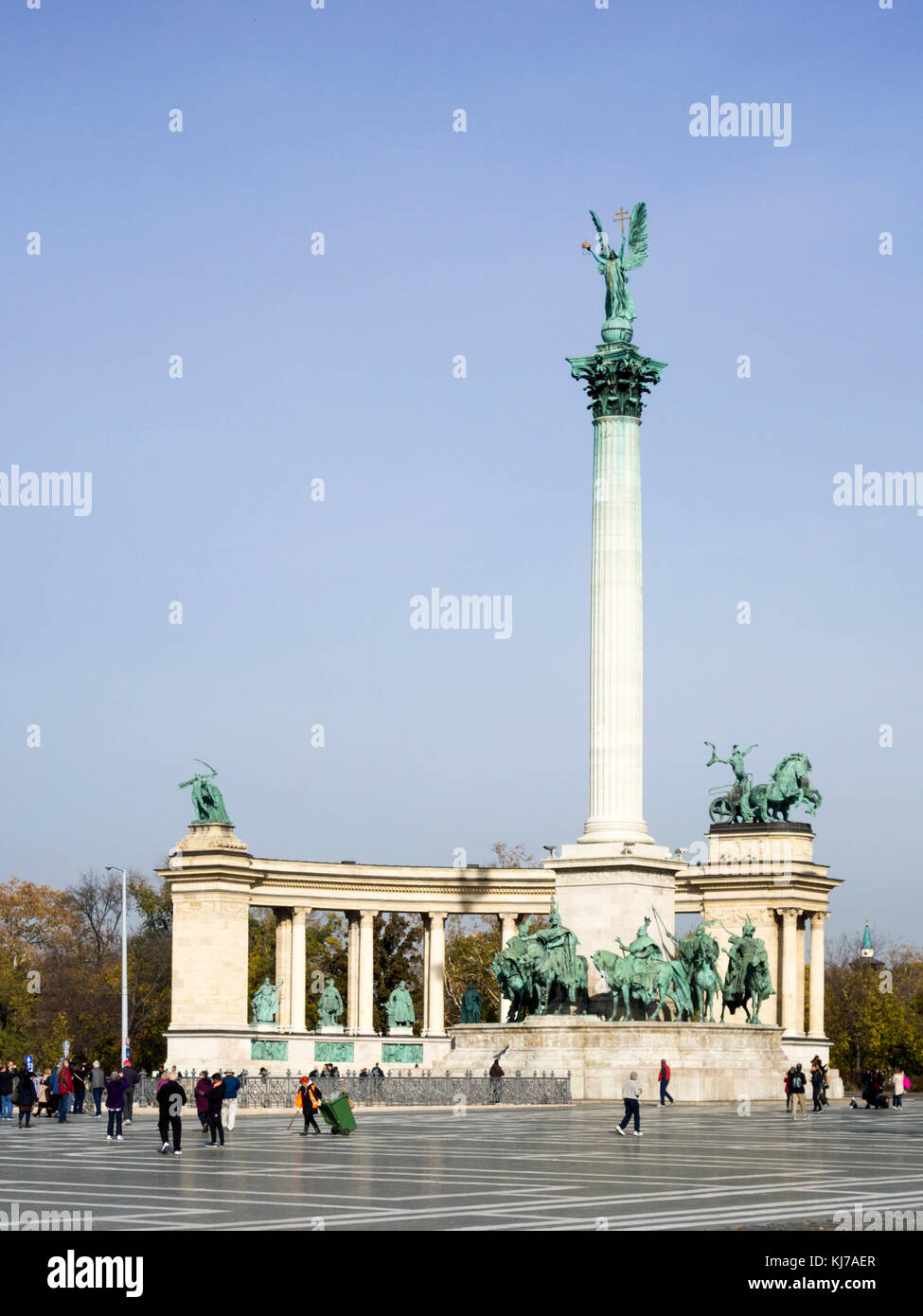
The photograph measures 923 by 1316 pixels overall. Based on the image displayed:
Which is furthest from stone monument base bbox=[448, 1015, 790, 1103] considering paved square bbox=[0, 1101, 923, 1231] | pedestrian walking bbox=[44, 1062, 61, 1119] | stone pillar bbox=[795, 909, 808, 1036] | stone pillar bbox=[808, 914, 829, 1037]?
stone pillar bbox=[808, 914, 829, 1037]

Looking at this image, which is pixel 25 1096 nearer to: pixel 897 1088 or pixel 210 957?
pixel 897 1088

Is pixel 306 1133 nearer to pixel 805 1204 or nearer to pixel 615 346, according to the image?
pixel 805 1204

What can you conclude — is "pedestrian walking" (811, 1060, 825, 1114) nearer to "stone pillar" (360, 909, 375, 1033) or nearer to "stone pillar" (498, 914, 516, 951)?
"stone pillar" (360, 909, 375, 1033)

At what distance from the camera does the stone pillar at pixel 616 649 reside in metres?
71.7

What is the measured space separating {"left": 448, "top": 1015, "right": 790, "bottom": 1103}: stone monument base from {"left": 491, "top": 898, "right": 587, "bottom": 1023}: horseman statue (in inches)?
42.8

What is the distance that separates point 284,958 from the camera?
98938 mm

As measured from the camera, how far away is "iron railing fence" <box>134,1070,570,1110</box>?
199 feet

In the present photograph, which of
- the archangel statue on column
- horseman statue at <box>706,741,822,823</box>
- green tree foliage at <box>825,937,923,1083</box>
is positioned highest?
the archangel statue on column

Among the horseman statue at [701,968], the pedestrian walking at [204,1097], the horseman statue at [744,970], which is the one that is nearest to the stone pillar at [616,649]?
the horseman statue at [701,968]

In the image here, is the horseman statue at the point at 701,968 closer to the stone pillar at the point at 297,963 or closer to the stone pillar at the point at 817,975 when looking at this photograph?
the stone pillar at the point at 297,963

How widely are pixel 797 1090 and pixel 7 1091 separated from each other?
2284 cm

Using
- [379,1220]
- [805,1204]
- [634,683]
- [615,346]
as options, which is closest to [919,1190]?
[805,1204]

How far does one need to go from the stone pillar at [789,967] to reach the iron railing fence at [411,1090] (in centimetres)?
3670
